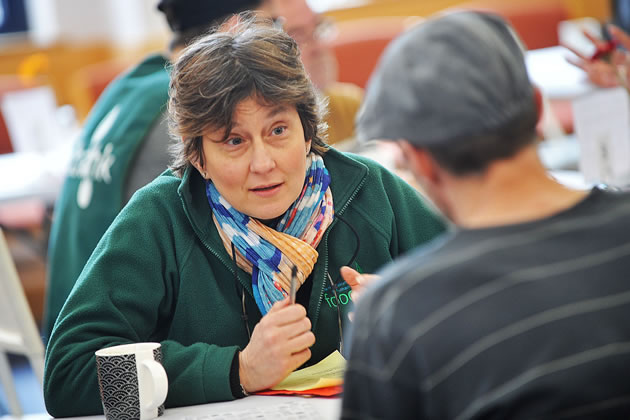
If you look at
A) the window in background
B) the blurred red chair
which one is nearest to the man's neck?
the blurred red chair

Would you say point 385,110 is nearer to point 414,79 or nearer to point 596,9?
point 414,79

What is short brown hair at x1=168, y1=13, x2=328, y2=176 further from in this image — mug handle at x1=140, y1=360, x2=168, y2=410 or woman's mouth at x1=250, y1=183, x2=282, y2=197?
mug handle at x1=140, y1=360, x2=168, y2=410

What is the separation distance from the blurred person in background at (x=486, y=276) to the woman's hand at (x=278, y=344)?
483mm

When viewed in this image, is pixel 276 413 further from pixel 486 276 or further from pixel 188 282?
pixel 486 276

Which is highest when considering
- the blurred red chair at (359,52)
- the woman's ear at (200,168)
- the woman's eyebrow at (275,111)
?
the woman's eyebrow at (275,111)

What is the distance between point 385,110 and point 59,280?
5.67ft

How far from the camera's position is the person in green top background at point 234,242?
4.85ft

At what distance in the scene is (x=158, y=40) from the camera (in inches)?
264

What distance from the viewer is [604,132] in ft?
7.73

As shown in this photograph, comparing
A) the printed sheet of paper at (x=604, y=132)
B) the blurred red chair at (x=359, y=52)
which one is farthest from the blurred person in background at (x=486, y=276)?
the blurred red chair at (x=359, y=52)

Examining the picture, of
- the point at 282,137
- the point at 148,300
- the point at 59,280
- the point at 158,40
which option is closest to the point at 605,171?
the point at 282,137

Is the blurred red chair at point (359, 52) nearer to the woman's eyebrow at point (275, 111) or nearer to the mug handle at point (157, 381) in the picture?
the woman's eyebrow at point (275, 111)

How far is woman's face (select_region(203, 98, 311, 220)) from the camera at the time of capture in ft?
4.99

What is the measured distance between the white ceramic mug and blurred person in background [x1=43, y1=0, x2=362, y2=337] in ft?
3.26
